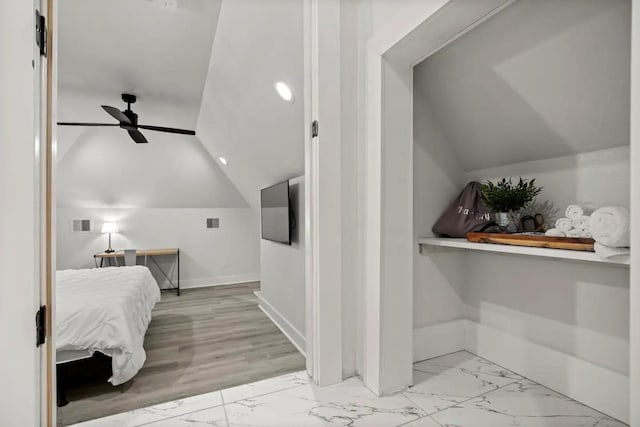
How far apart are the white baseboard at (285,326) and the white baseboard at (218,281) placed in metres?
1.76

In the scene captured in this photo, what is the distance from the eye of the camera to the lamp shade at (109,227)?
4902mm

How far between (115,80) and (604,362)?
403 centimetres

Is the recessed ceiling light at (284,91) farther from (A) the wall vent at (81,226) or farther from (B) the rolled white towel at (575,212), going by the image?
(A) the wall vent at (81,226)

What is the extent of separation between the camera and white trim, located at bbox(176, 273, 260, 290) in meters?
5.34

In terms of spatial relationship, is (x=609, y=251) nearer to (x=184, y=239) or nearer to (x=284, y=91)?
(x=284, y=91)

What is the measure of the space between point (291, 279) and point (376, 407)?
1.88 metres

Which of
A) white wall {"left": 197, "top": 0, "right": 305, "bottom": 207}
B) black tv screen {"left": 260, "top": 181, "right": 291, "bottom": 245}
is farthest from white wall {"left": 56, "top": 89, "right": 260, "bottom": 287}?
black tv screen {"left": 260, "top": 181, "right": 291, "bottom": 245}

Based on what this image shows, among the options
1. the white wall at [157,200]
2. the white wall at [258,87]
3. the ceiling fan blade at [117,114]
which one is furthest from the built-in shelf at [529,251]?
the white wall at [157,200]

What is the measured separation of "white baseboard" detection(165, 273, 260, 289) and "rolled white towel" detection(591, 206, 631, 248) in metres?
5.44

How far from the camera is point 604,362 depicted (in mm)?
1264

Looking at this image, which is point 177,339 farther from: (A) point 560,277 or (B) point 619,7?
(B) point 619,7

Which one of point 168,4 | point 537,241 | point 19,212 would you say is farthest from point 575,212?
point 168,4

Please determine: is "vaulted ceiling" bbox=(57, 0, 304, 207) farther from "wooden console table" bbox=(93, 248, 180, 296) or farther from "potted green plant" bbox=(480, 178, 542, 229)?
"potted green plant" bbox=(480, 178, 542, 229)

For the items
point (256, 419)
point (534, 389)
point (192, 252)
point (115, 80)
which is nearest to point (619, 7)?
point (534, 389)
